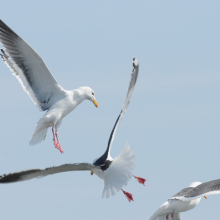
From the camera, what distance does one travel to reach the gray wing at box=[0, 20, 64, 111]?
12.0 meters

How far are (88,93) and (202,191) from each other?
302 centimetres

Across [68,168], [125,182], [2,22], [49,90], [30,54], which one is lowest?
[125,182]

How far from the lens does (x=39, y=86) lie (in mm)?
12453

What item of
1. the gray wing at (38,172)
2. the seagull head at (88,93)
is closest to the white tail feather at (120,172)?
the gray wing at (38,172)

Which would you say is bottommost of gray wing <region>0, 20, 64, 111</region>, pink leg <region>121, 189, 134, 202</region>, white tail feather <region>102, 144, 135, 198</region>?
pink leg <region>121, 189, 134, 202</region>

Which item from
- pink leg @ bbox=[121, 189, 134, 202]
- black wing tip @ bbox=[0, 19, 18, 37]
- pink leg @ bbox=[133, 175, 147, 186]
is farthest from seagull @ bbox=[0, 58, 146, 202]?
black wing tip @ bbox=[0, 19, 18, 37]

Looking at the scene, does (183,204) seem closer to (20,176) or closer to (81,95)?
(81,95)

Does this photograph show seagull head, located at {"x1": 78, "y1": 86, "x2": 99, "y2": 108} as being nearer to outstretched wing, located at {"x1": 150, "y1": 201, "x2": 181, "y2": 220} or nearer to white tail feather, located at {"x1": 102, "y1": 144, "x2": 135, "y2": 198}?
outstretched wing, located at {"x1": 150, "y1": 201, "x2": 181, "y2": 220}

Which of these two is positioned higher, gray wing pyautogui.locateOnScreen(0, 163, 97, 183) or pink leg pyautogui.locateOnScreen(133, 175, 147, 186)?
gray wing pyautogui.locateOnScreen(0, 163, 97, 183)

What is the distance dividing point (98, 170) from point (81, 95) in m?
2.72

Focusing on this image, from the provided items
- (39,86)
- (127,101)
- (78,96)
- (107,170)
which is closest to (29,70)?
(39,86)

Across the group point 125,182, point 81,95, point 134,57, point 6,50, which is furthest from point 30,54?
point 125,182

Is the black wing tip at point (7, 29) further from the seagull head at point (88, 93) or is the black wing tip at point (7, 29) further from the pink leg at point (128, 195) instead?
the pink leg at point (128, 195)

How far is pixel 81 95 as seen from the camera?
1244 cm
